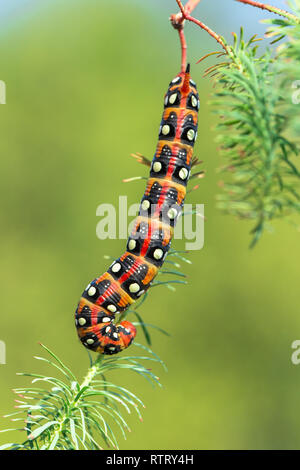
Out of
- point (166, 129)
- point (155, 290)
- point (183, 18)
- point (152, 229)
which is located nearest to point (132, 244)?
point (152, 229)

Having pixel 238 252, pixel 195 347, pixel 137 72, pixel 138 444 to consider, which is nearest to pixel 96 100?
pixel 137 72

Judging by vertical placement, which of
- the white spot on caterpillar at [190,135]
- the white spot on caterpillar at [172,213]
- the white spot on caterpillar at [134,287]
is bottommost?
the white spot on caterpillar at [134,287]

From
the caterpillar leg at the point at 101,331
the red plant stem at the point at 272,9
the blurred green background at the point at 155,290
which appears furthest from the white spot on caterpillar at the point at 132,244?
the blurred green background at the point at 155,290

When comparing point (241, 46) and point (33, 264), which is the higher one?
point (33, 264)

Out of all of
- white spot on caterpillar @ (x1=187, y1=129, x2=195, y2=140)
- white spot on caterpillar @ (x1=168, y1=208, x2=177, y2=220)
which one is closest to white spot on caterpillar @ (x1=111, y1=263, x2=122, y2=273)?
white spot on caterpillar @ (x1=168, y1=208, x2=177, y2=220)

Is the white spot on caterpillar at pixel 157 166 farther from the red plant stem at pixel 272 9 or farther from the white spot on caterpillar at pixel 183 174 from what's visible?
the red plant stem at pixel 272 9

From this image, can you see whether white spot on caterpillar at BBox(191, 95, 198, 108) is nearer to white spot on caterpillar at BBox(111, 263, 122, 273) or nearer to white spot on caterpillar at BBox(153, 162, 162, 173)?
white spot on caterpillar at BBox(153, 162, 162, 173)

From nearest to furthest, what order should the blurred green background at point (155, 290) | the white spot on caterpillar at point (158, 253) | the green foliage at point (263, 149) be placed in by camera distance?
the green foliage at point (263, 149), the white spot on caterpillar at point (158, 253), the blurred green background at point (155, 290)

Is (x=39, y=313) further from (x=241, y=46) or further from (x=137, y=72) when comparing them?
(x=241, y=46)
